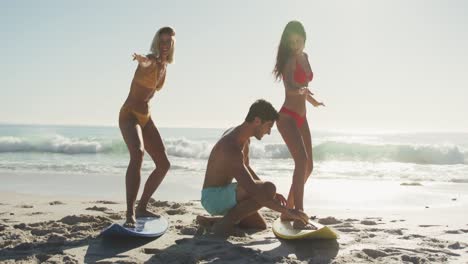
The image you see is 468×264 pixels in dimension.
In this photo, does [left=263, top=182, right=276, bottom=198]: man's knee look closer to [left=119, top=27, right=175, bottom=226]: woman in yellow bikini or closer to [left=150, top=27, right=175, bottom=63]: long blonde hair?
[left=119, top=27, right=175, bottom=226]: woman in yellow bikini

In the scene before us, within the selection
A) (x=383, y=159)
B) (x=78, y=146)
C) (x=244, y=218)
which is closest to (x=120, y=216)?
(x=244, y=218)

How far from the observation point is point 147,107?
16.2 ft

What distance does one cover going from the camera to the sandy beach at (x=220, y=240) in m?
3.83

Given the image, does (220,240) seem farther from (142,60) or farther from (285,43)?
(285,43)

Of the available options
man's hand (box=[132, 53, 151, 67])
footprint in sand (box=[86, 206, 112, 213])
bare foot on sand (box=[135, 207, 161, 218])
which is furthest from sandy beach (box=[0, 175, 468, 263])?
man's hand (box=[132, 53, 151, 67])

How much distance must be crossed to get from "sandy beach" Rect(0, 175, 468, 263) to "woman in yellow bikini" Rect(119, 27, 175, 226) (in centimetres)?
61

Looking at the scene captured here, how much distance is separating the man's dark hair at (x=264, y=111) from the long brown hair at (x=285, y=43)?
84 cm

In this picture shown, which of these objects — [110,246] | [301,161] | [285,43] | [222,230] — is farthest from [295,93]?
[110,246]

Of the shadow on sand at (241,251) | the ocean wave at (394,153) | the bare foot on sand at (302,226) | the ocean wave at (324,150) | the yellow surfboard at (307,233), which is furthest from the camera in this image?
the ocean wave at (324,150)

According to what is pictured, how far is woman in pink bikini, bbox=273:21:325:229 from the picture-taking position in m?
4.74

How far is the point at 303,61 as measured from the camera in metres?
4.89

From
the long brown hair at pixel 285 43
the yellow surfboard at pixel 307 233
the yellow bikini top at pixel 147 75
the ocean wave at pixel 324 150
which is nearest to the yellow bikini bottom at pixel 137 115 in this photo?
the yellow bikini top at pixel 147 75

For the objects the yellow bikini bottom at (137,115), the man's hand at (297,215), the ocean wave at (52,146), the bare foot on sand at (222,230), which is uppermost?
A: the yellow bikini bottom at (137,115)

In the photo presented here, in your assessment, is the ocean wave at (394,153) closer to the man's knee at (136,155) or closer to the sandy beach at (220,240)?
the sandy beach at (220,240)
